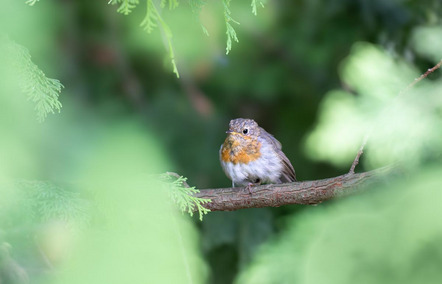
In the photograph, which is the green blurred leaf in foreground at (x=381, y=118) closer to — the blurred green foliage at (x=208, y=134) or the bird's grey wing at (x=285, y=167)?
the blurred green foliage at (x=208, y=134)

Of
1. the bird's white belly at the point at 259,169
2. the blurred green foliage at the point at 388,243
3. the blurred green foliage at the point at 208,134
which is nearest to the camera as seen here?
the blurred green foliage at the point at 388,243

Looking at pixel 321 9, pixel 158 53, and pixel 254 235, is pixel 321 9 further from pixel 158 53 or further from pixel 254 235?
pixel 254 235

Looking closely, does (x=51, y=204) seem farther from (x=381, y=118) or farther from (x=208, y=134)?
(x=208, y=134)

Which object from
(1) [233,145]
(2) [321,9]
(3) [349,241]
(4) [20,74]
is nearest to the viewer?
(3) [349,241]

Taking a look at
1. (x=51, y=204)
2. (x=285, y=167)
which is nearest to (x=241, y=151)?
(x=285, y=167)

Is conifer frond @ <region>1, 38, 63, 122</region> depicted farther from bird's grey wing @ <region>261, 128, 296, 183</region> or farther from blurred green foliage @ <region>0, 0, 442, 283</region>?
bird's grey wing @ <region>261, 128, 296, 183</region>

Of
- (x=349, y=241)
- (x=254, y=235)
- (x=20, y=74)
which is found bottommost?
(x=349, y=241)

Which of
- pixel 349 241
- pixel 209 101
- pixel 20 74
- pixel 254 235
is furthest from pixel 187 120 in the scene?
pixel 349 241

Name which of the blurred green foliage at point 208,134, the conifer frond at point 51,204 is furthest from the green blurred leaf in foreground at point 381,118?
the conifer frond at point 51,204
